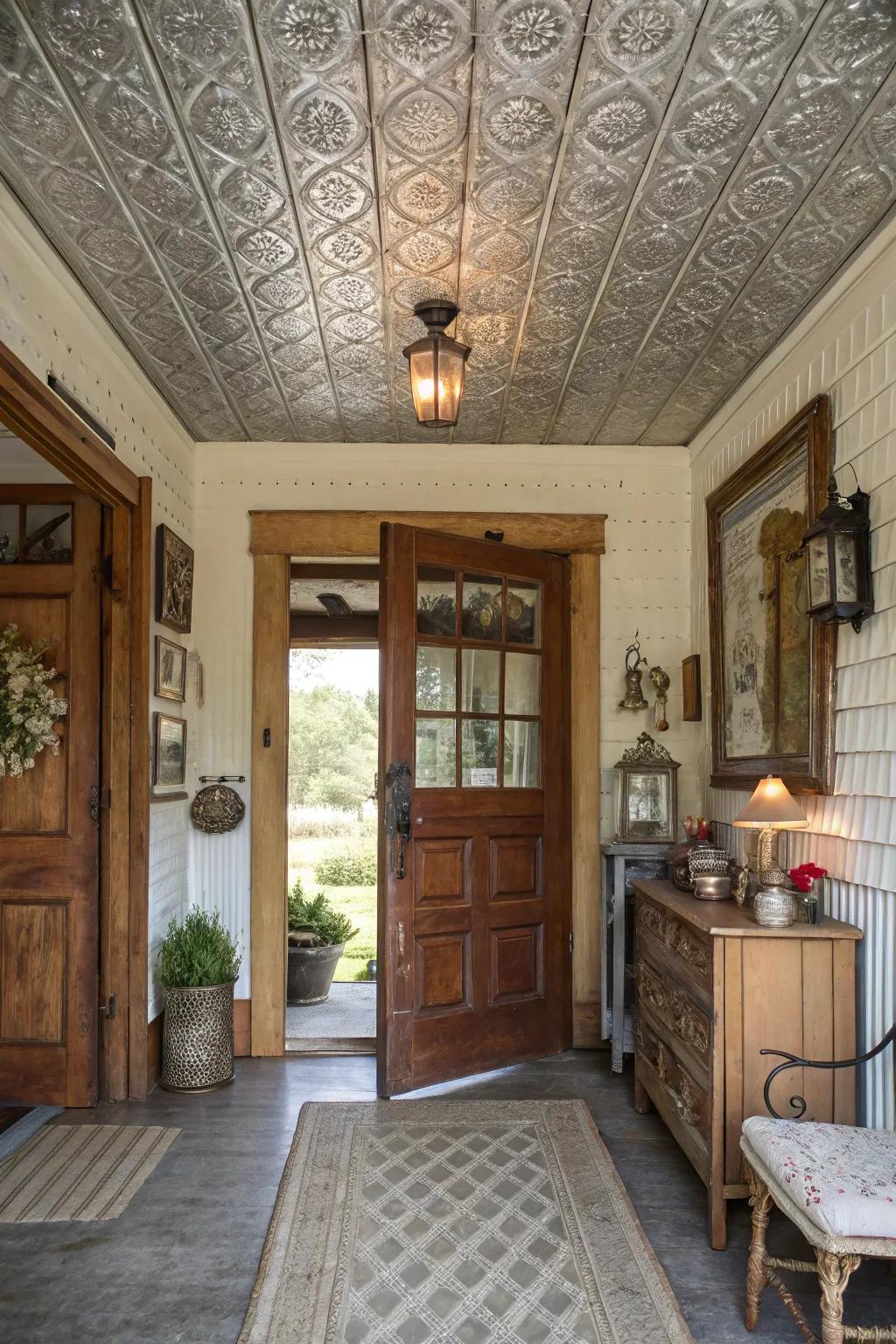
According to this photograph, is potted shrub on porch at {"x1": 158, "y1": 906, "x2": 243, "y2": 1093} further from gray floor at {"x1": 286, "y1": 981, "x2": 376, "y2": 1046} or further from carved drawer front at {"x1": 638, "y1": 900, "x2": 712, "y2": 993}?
carved drawer front at {"x1": 638, "y1": 900, "x2": 712, "y2": 993}

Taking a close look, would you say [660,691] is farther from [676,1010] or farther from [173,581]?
[173,581]

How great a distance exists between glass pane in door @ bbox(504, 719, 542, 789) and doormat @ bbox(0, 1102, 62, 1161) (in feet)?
7.80

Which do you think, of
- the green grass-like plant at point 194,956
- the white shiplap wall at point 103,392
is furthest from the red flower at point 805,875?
the white shiplap wall at point 103,392

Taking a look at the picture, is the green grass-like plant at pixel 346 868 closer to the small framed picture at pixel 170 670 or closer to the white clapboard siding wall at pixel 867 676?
the small framed picture at pixel 170 670

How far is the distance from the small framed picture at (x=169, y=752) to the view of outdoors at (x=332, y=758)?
559 cm

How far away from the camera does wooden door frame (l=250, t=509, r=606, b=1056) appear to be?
5000 mm

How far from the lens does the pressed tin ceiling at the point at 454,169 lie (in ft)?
7.30

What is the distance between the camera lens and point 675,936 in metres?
3.54

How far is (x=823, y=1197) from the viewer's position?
2.15 meters

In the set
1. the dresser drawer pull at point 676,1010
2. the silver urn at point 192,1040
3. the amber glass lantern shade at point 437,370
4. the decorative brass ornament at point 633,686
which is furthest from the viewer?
the decorative brass ornament at point 633,686

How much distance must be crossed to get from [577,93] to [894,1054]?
2659 mm

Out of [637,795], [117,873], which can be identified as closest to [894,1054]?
[637,795]

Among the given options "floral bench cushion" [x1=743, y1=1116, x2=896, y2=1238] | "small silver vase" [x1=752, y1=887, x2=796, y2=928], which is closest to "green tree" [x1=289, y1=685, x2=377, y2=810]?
"small silver vase" [x1=752, y1=887, x2=796, y2=928]

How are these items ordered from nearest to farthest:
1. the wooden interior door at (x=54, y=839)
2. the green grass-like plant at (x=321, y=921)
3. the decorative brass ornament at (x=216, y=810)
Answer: the wooden interior door at (x=54, y=839)
the decorative brass ornament at (x=216, y=810)
the green grass-like plant at (x=321, y=921)
